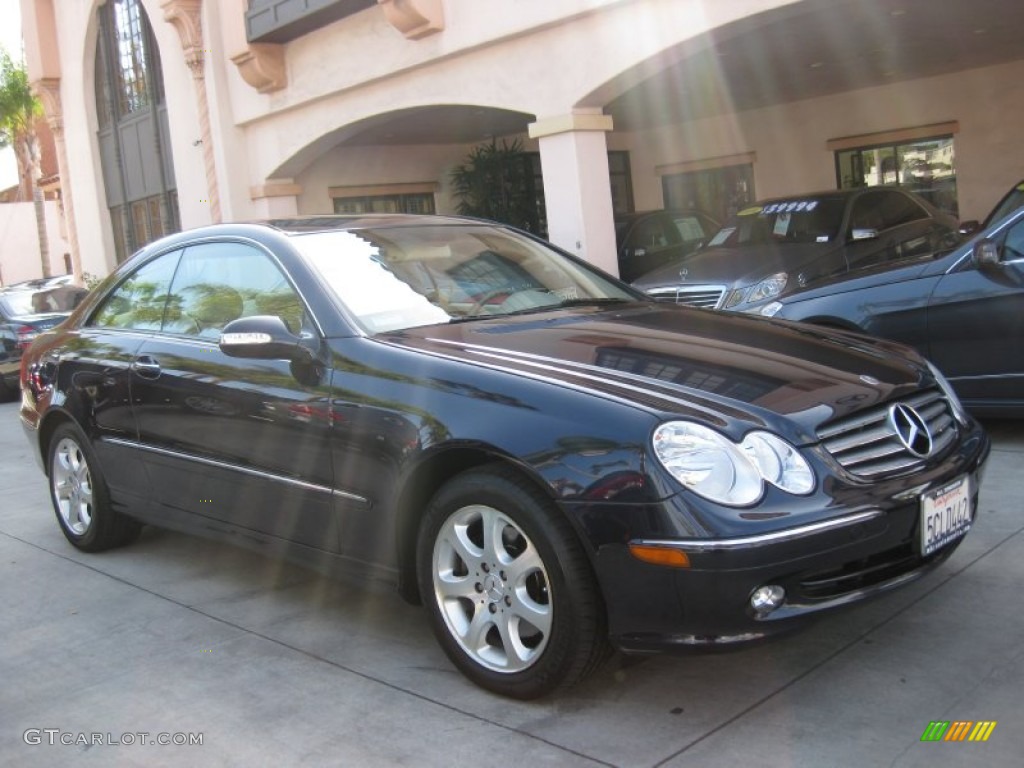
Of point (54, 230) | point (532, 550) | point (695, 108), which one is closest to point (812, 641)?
point (532, 550)

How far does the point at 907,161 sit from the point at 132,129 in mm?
15017

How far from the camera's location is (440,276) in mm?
4293

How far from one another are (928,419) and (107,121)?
22.4m

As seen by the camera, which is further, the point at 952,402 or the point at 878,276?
the point at 878,276

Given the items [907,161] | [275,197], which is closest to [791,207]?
[907,161]

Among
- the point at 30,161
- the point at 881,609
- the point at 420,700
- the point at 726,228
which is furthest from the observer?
the point at 30,161

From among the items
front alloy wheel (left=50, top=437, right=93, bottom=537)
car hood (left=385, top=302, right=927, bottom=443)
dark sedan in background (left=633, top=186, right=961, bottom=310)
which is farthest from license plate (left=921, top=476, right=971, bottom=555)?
dark sedan in background (left=633, top=186, right=961, bottom=310)

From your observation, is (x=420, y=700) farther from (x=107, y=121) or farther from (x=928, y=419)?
(x=107, y=121)

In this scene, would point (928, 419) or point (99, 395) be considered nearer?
point (928, 419)

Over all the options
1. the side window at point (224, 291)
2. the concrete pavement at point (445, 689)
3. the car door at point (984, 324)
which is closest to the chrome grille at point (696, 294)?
the car door at point (984, 324)

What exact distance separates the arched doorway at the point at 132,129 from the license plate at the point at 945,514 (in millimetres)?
18646

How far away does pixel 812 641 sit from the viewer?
11.7ft

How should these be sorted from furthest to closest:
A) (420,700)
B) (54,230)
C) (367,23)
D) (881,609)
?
(54,230), (367,23), (881,609), (420,700)

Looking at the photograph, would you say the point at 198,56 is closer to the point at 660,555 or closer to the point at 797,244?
the point at 797,244
